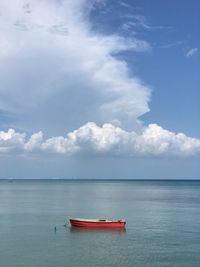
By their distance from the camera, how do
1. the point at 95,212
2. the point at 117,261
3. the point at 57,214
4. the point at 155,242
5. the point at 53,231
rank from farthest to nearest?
the point at 95,212 → the point at 57,214 → the point at 53,231 → the point at 155,242 → the point at 117,261

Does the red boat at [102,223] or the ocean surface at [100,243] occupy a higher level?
the red boat at [102,223]

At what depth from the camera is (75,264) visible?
2143 inches

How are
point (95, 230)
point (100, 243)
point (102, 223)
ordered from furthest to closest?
point (102, 223), point (95, 230), point (100, 243)

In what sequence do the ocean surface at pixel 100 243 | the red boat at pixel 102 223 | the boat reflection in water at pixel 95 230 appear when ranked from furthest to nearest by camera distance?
the red boat at pixel 102 223 < the boat reflection in water at pixel 95 230 < the ocean surface at pixel 100 243

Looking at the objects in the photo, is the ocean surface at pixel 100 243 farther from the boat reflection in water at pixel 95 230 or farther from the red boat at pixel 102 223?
the red boat at pixel 102 223

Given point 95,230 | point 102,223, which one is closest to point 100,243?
point 95,230

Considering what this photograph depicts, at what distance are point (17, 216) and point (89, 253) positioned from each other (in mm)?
46425

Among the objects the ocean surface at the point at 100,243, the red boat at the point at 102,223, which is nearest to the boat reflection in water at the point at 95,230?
the ocean surface at the point at 100,243

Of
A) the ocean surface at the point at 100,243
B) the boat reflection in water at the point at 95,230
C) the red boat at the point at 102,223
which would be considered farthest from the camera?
the red boat at the point at 102,223

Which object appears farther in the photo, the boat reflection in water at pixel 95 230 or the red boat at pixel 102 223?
the red boat at pixel 102 223

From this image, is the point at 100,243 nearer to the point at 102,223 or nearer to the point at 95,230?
the point at 95,230

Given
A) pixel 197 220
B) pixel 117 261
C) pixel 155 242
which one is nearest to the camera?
pixel 117 261

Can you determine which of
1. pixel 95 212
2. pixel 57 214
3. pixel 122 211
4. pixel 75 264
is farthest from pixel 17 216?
pixel 75 264

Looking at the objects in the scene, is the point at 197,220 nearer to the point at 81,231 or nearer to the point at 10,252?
the point at 81,231
